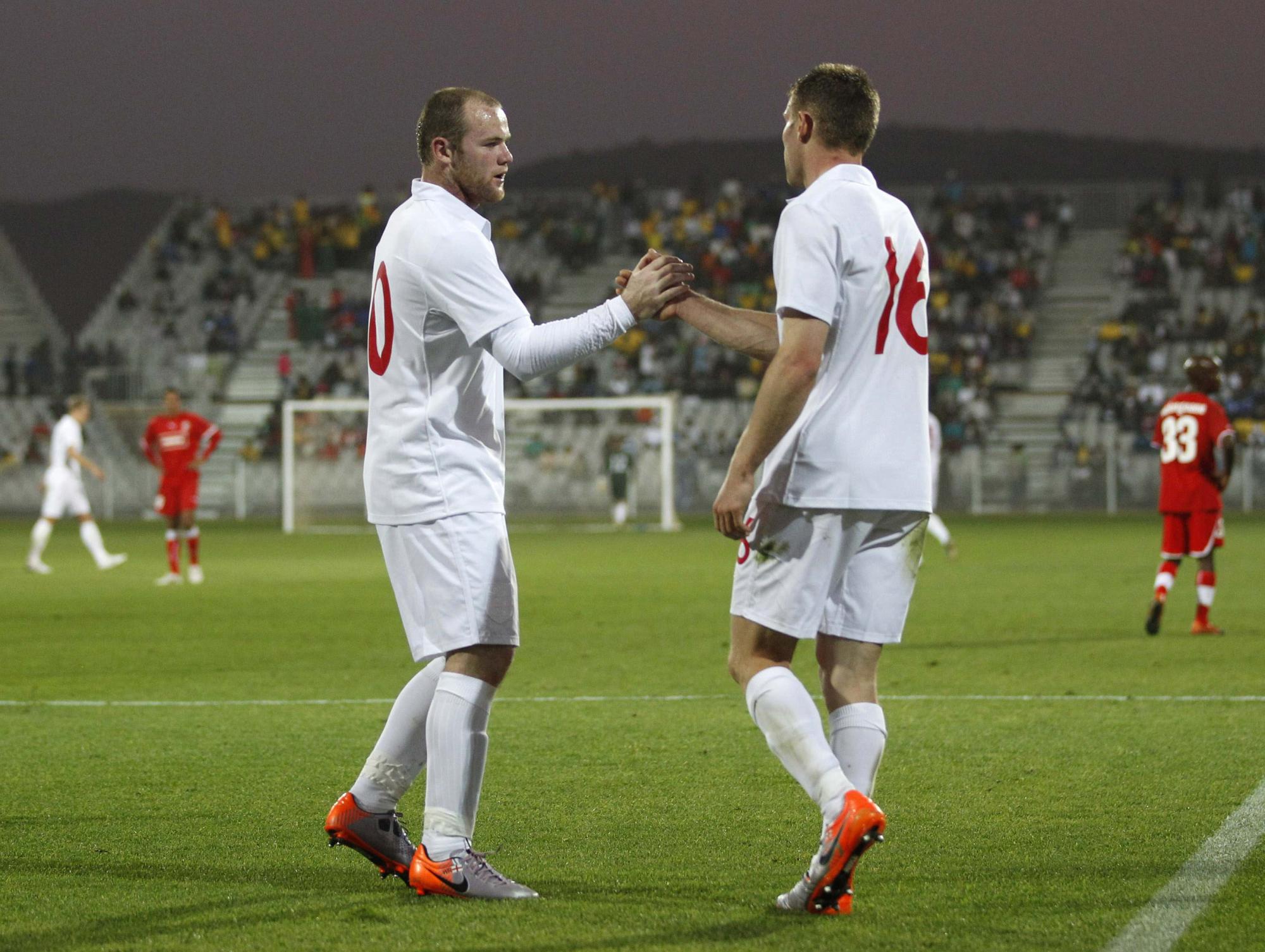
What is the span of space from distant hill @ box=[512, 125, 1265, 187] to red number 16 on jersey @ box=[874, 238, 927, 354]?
316 ft

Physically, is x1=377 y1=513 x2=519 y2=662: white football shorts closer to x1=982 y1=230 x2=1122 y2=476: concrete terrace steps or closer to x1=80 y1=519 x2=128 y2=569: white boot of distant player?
x1=80 y1=519 x2=128 y2=569: white boot of distant player

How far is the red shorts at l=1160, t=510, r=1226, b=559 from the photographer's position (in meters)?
12.1

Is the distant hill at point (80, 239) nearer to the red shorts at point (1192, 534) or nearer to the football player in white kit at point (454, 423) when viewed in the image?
the red shorts at point (1192, 534)

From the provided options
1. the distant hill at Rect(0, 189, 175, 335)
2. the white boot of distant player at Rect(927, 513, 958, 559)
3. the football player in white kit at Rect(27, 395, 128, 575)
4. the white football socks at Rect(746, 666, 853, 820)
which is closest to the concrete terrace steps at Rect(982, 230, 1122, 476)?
the white boot of distant player at Rect(927, 513, 958, 559)

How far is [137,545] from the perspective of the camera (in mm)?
25516

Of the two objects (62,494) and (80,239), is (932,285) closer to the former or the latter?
(62,494)

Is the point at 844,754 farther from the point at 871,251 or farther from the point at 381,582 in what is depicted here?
the point at 381,582

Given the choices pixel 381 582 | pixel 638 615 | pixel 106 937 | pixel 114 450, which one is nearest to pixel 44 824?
pixel 106 937

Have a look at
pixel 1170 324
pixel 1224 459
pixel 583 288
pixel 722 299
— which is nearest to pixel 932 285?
pixel 722 299

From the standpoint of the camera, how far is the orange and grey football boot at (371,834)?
15.6 feet

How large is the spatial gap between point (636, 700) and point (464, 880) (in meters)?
4.30

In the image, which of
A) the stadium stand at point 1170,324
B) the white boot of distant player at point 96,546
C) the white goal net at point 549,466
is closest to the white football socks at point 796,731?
the white boot of distant player at point 96,546

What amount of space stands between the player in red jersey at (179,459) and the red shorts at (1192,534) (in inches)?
399

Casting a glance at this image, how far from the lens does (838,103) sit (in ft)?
14.3
